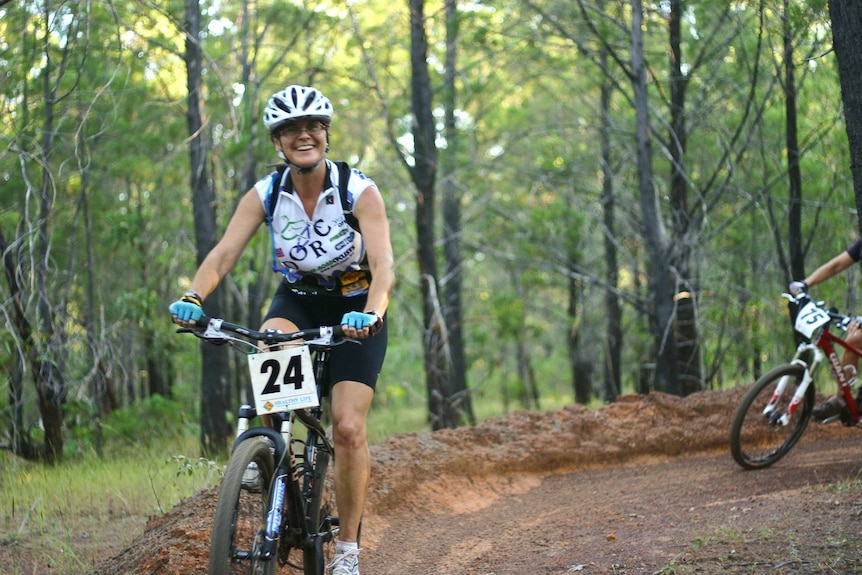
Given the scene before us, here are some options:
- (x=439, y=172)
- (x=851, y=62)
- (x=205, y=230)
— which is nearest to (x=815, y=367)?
(x=851, y=62)

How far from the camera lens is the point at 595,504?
6.57 metres

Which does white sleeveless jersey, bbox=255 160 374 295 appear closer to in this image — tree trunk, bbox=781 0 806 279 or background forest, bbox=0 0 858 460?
background forest, bbox=0 0 858 460

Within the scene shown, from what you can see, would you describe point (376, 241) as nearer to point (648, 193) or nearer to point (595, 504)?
point (595, 504)

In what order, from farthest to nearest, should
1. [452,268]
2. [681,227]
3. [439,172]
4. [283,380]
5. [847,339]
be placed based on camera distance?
[452,268]
[439,172]
[681,227]
[847,339]
[283,380]

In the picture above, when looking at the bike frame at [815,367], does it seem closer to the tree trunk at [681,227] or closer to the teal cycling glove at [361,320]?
the tree trunk at [681,227]

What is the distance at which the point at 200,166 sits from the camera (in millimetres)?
9953

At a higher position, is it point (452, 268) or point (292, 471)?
point (452, 268)

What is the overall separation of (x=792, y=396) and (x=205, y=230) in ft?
22.3

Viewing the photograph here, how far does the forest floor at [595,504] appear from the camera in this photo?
4.61 m

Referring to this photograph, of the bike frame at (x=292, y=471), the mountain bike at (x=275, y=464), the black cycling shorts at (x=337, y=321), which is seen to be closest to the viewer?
the mountain bike at (x=275, y=464)

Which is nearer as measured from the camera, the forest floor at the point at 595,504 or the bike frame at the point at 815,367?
the forest floor at the point at 595,504

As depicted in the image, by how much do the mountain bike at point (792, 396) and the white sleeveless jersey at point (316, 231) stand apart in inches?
155

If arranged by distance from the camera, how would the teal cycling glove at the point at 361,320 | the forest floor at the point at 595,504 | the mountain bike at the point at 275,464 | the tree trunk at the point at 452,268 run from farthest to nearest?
the tree trunk at the point at 452,268, the forest floor at the point at 595,504, the teal cycling glove at the point at 361,320, the mountain bike at the point at 275,464

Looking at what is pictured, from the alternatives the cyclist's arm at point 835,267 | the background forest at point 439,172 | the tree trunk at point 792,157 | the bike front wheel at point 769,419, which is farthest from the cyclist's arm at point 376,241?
the tree trunk at point 792,157
